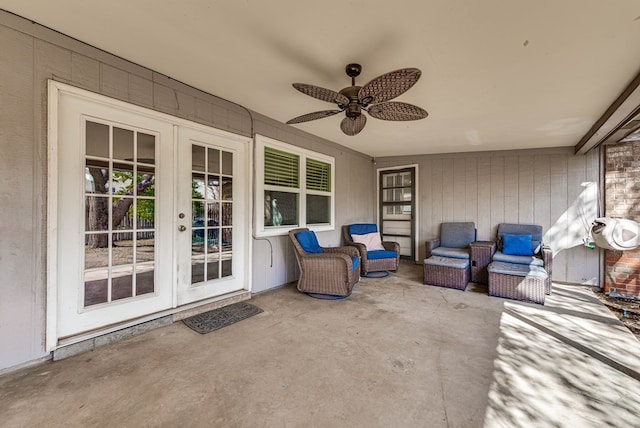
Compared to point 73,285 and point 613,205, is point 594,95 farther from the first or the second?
point 73,285

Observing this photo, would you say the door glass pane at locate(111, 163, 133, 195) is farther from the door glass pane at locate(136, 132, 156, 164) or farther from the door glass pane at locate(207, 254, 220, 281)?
the door glass pane at locate(207, 254, 220, 281)

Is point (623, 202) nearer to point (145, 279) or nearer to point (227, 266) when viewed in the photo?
point (227, 266)

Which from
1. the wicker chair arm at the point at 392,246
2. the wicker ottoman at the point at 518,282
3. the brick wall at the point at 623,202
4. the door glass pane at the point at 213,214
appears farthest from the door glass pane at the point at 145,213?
the brick wall at the point at 623,202

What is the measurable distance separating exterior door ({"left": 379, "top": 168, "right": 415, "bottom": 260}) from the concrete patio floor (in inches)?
125

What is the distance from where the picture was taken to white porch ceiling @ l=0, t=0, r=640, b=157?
1767mm

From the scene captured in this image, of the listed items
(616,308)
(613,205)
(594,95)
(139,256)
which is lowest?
(616,308)

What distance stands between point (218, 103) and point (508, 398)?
3.73m

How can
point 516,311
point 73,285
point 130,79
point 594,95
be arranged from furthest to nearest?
1. point 516,311
2. point 594,95
3. point 130,79
4. point 73,285

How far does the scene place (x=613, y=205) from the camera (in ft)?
13.9

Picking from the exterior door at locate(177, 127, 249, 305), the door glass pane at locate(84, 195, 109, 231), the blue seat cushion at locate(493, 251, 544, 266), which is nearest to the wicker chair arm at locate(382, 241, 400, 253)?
the blue seat cushion at locate(493, 251, 544, 266)

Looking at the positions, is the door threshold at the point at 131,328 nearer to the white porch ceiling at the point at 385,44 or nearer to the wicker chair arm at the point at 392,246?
the white porch ceiling at the point at 385,44

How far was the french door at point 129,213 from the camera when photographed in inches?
86.0

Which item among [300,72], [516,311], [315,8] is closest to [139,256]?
[300,72]

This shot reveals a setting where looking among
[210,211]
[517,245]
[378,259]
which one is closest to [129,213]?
[210,211]
